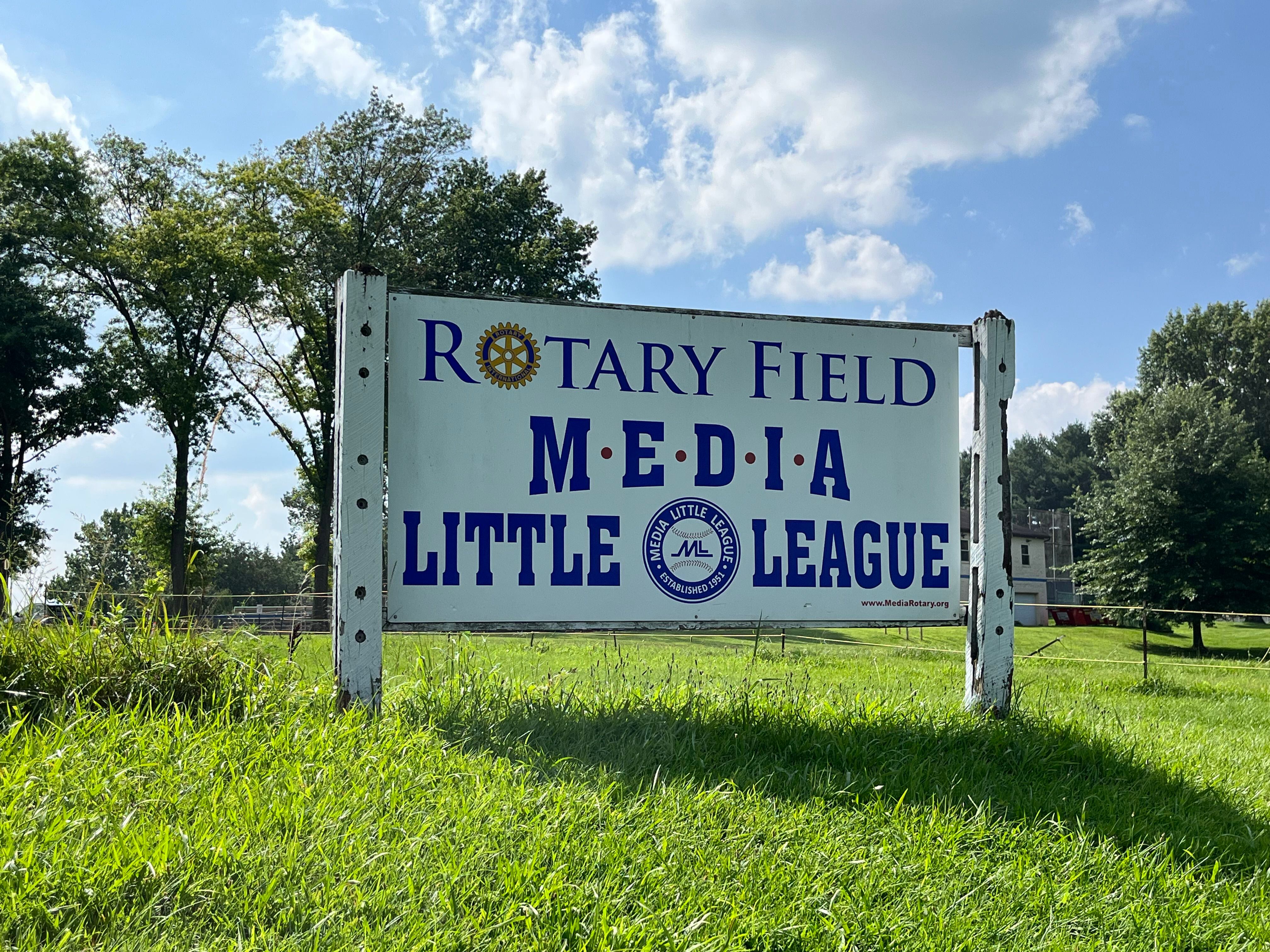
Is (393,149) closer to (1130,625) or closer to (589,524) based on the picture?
(589,524)

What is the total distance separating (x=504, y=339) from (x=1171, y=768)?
16.3 ft

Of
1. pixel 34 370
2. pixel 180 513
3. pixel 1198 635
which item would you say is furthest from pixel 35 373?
pixel 1198 635

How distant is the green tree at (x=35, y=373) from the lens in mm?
28109

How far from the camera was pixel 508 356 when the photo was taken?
5934 millimetres

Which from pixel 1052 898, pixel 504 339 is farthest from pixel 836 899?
pixel 504 339

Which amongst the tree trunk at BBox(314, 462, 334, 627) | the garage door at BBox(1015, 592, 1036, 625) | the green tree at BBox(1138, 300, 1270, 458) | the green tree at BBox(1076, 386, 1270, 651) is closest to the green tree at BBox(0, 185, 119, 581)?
the tree trunk at BBox(314, 462, 334, 627)

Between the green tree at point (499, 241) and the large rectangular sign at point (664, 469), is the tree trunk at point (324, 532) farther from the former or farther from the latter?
the large rectangular sign at point (664, 469)

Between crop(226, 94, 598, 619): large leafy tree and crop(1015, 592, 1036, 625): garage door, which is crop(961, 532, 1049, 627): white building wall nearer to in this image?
crop(1015, 592, 1036, 625): garage door

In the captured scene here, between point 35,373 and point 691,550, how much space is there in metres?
30.6

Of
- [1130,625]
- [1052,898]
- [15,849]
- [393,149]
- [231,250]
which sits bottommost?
[1130,625]

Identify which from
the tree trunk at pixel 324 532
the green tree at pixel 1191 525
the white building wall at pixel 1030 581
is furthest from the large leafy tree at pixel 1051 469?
the tree trunk at pixel 324 532

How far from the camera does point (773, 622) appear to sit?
6109mm

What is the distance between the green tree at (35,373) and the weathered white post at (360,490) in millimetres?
27007

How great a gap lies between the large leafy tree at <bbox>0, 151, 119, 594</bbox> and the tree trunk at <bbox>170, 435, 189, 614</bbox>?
9.03 feet
